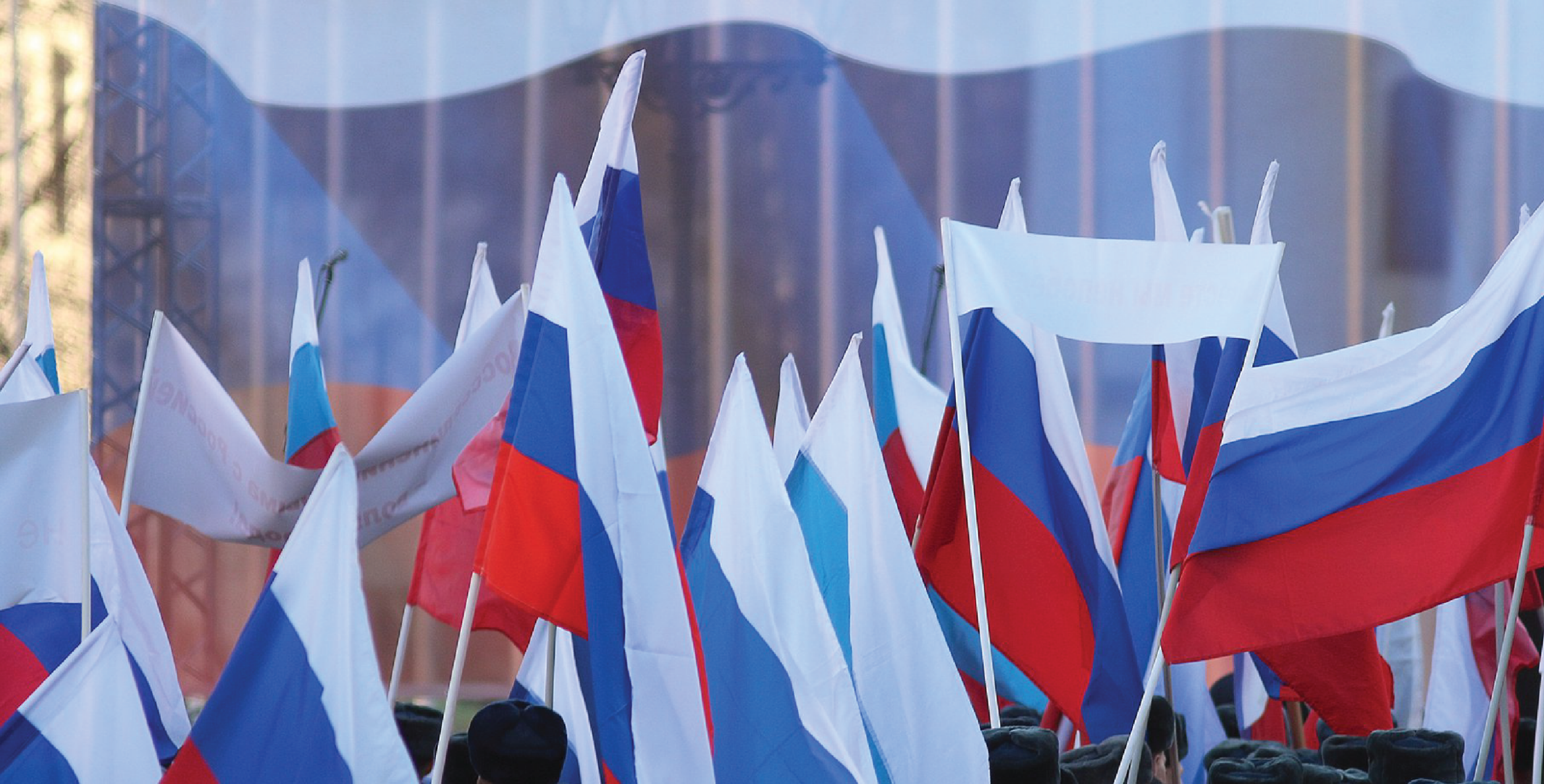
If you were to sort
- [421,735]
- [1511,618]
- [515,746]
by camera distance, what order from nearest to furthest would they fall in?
[515,746], [1511,618], [421,735]

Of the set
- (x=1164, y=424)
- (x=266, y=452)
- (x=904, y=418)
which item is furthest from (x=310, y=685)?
(x=904, y=418)

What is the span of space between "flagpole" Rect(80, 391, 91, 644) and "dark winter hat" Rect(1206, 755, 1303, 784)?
69.3 inches

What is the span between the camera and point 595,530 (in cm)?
238

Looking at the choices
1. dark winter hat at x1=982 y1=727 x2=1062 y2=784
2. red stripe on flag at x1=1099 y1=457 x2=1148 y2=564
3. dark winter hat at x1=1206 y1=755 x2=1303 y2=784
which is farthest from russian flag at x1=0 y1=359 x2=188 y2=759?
red stripe on flag at x1=1099 y1=457 x2=1148 y2=564

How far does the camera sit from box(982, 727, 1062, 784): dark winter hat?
2527mm

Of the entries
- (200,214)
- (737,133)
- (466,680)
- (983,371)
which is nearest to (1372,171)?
(737,133)

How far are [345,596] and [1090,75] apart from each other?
14.6 feet

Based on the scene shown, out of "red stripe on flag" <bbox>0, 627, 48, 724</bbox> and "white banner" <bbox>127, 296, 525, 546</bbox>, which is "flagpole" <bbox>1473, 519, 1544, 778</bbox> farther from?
"red stripe on flag" <bbox>0, 627, 48, 724</bbox>

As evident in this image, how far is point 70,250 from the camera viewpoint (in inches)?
237

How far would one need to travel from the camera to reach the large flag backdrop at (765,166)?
19.5ft

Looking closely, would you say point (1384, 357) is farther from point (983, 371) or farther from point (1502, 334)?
point (983, 371)

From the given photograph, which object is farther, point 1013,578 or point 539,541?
point 1013,578

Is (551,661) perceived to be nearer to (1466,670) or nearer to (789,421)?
(789,421)

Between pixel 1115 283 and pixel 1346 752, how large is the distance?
1.04 meters
